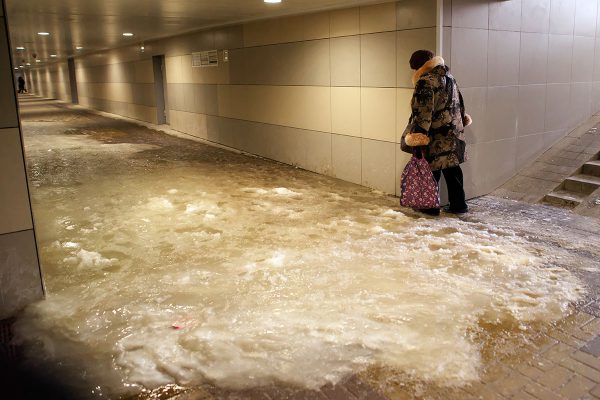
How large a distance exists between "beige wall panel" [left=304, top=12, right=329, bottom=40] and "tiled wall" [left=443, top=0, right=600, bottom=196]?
2.34 meters

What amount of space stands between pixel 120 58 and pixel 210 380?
16.8 m

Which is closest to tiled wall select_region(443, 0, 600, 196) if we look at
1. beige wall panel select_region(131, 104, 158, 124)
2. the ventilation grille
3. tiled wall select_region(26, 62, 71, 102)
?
the ventilation grille

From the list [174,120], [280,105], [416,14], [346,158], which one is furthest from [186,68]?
[416,14]

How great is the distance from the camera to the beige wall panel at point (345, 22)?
704 centimetres

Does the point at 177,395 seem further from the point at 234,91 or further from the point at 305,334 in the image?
the point at 234,91

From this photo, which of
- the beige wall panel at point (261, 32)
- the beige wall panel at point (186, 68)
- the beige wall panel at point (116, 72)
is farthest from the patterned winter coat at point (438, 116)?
the beige wall panel at point (116, 72)

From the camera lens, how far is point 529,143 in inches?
272

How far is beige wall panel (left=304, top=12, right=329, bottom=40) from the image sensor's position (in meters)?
7.64

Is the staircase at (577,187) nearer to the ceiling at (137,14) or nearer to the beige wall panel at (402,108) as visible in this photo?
the beige wall panel at (402,108)

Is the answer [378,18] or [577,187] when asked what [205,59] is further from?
[577,187]

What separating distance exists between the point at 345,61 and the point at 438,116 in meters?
2.27

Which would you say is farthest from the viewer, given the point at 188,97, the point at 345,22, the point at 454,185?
the point at 188,97

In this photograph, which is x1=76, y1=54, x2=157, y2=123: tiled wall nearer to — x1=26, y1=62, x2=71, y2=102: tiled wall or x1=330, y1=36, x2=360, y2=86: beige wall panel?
x1=26, y1=62, x2=71, y2=102: tiled wall

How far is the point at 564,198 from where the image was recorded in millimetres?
6074
